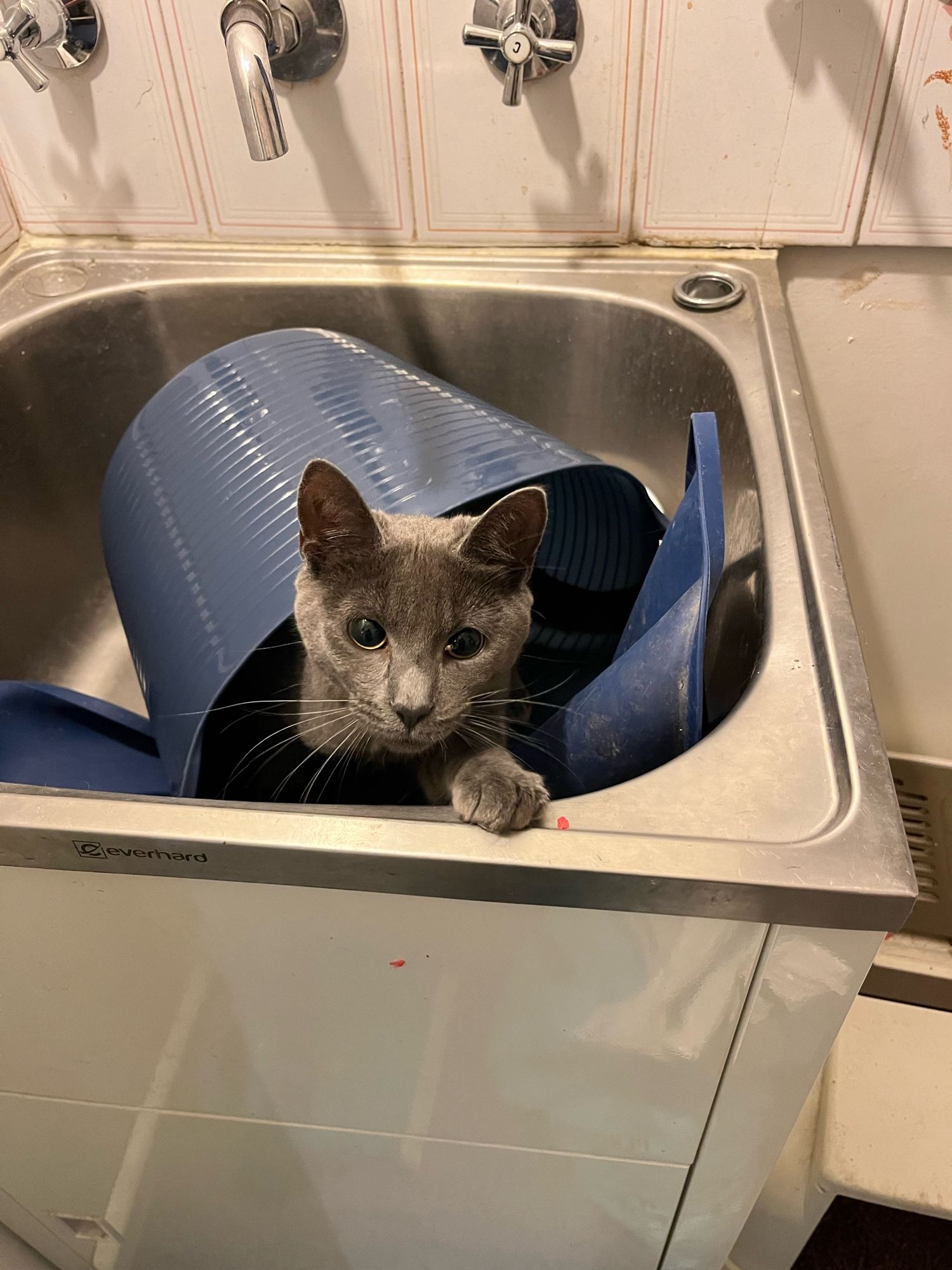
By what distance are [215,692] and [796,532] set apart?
1.72 feet

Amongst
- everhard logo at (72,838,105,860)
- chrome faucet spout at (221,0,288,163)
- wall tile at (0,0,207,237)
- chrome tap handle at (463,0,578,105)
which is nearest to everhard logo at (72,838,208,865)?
everhard logo at (72,838,105,860)

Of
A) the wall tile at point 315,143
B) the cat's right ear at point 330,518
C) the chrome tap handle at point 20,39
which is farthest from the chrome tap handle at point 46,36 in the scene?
the cat's right ear at point 330,518

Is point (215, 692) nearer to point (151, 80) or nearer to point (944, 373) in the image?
point (151, 80)

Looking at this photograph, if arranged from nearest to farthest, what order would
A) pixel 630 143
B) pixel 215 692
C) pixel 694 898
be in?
pixel 694 898, pixel 215 692, pixel 630 143

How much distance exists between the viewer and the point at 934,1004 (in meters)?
1.28

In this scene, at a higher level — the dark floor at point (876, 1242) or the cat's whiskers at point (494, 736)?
the cat's whiskers at point (494, 736)

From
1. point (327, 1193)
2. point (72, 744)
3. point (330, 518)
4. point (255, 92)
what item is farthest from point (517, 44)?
point (327, 1193)

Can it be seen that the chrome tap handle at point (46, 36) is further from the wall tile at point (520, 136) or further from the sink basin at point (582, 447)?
Answer: the wall tile at point (520, 136)

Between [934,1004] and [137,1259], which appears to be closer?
[137,1259]

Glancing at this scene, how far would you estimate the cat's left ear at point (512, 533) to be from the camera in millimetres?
693

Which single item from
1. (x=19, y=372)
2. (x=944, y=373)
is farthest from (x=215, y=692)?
(x=944, y=373)

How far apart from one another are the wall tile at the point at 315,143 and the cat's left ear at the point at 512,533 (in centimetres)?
62

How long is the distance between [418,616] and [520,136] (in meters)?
0.69

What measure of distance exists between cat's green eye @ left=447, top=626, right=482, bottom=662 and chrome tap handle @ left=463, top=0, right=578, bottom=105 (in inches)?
23.5
